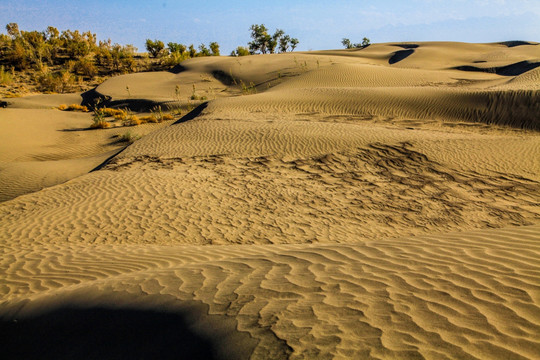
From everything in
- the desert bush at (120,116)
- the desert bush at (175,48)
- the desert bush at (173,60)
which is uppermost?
the desert bush at (175,48)

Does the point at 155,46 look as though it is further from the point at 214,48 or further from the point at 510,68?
the point at 510,68

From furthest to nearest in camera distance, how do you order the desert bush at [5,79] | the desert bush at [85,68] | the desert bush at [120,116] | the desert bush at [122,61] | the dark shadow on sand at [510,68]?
the desert bush at [122,61], the desert bush at [85,68], the desert bush at [5,79], the dark shadow on sand at [510,68], the desert bush at [120,116]

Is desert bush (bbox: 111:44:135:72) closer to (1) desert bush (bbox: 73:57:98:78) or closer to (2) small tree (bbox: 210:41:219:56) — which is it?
(1) desert bush (bbox: 73:57:98:78)

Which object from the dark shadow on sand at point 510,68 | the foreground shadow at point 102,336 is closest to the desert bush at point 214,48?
the dark shadow on sand at point 510,68

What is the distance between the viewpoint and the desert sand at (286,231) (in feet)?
8.60

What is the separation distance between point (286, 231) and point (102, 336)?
426 centimetres

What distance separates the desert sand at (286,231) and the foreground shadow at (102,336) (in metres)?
0.01

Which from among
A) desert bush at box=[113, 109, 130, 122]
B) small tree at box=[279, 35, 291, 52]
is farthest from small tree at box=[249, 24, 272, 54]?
desert bush at box=[113, 109, 130, 122]

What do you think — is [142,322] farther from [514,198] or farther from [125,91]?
[125,91]

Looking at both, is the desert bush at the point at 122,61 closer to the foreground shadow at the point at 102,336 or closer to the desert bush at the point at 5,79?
the desert bush at the point at 5,79

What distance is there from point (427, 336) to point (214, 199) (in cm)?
633

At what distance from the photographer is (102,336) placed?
2988 mm

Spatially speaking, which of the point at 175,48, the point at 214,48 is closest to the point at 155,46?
the point at 175,48

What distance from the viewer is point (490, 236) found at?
4.66m
